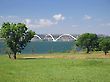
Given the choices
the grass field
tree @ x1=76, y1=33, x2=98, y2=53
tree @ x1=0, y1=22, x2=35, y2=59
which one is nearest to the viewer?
the grass field

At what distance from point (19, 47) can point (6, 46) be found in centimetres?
291

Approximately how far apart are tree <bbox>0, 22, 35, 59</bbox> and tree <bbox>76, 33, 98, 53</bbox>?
35.1 metres

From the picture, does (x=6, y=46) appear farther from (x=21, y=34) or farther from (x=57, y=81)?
(x=57, y=81)

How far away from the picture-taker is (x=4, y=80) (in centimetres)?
2655

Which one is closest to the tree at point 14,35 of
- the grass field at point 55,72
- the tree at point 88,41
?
the grass field at point 55,72

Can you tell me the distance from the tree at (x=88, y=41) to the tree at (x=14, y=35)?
35.1 metres

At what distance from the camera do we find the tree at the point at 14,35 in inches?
2525

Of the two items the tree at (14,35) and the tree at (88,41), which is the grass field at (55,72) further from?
the tree at (88,41)

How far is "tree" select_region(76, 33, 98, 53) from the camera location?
318ft

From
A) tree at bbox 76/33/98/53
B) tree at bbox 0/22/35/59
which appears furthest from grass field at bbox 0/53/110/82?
tree at bbox 76/33/98/53

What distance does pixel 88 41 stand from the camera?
9669 cm

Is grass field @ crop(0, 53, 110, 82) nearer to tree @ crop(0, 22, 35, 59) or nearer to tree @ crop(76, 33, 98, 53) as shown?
tree @ crop(0, 22, 35, 59)

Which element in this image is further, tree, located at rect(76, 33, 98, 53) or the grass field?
tree, located at rect(76, 33, 98, 53)

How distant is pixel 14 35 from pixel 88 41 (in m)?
38.0
